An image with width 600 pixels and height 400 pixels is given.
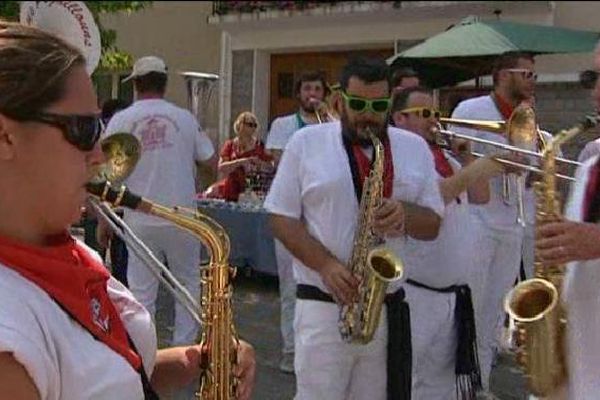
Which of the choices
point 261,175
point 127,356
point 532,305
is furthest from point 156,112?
point 127,356

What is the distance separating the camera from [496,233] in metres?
5.23

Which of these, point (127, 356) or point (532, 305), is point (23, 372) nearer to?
point (127, 356)

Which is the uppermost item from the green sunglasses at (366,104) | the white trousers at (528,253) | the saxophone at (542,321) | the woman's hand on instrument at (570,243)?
the green sunglasses at (366,104)

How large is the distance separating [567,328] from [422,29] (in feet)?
37.1

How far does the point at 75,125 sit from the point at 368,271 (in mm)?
1892

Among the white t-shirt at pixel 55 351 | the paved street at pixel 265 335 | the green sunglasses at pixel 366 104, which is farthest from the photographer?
the paved street at pixel 265 335

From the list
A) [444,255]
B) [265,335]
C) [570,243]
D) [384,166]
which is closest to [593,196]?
[570,243]

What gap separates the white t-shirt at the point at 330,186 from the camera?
3.37m

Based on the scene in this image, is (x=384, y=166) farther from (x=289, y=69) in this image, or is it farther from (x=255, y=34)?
(x=255, y=34)

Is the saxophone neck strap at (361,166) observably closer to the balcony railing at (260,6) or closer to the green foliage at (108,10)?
the green foliage at (108,10)

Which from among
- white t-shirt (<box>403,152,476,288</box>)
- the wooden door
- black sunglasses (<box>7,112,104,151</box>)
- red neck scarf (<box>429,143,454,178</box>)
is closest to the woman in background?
red neck scarf (<box>429,143,454,178</box>)

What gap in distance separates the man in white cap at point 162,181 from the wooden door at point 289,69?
30.0 feet

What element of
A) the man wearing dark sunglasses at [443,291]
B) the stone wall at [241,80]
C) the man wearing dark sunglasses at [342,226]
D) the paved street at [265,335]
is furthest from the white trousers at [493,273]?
the stone wall at [241,80]

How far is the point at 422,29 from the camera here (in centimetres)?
1346
